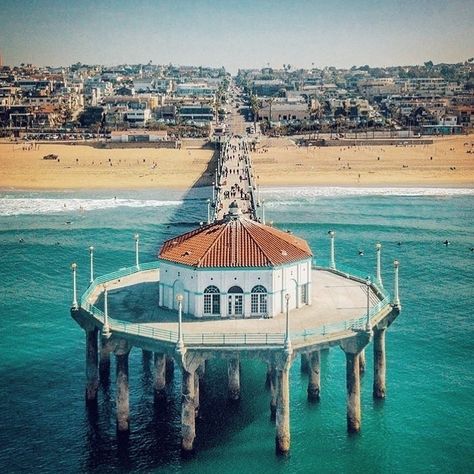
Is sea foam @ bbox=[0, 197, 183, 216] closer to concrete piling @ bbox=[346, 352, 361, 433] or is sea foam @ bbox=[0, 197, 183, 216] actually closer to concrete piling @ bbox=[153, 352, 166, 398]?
concrete piling @ bbox=[153, 352, 166, 398]

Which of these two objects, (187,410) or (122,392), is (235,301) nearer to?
(187,410)

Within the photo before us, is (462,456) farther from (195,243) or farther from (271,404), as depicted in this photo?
(195,243)

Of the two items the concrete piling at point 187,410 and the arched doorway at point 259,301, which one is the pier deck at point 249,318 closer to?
the arched doorway at point 259,301

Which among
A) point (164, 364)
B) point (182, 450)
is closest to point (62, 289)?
point (164, 364)

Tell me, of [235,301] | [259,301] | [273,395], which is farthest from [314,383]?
[235,301]

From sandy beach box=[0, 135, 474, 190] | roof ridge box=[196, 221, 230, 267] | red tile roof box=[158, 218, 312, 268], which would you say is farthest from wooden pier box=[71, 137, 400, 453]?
sandy beach box=[0, 135, 474, 190]

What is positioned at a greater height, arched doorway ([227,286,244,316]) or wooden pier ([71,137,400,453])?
arched doorway ([227,286,244,316])
